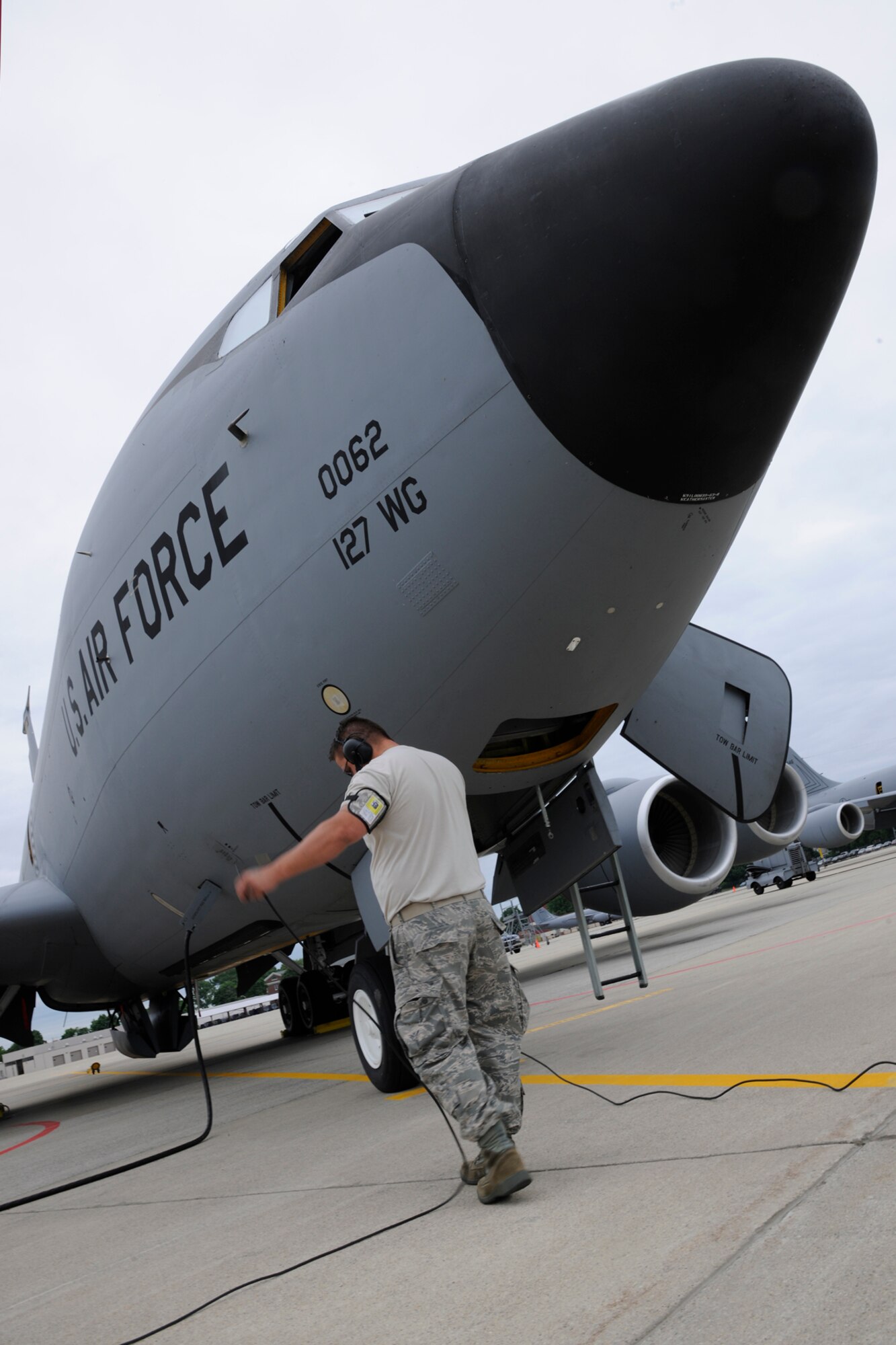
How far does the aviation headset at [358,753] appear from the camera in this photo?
3.48 m

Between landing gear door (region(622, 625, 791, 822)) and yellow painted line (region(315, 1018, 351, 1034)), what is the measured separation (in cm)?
743

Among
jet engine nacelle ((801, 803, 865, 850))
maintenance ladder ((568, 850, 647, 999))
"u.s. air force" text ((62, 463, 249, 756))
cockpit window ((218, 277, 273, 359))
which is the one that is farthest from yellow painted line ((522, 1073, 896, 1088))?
jet engine nacelle ((801, 803, 865, 850))

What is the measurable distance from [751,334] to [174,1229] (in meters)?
3.68

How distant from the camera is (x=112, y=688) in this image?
6.22 metres

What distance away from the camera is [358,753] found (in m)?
3.48

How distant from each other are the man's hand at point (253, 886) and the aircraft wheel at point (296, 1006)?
9167 mm

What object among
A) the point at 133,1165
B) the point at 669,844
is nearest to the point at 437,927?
the point at 133,1165

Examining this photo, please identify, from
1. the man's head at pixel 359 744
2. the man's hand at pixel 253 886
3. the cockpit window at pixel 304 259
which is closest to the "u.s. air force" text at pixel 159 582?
the cockpit window at pixel 304 259

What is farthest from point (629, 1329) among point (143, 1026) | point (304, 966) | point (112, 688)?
point (304, 966)

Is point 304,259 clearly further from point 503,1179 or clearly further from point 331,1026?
point 331,1026

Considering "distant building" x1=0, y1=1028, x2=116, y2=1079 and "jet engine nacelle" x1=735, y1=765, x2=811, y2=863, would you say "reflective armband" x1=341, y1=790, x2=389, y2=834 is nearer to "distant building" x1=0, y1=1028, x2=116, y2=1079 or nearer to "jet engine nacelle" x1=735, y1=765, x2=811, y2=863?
"jet engine nacelle" x1=735, y1=765, x2=811, y2=863

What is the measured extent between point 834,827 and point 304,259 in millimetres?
26929

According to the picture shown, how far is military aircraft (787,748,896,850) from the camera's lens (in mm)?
28641

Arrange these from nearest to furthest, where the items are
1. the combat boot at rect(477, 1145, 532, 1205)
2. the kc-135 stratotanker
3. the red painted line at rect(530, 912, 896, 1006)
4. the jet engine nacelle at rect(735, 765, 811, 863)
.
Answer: the combat boot at rect(477, 1145, 532, 1205) → the kc-135 stratotanker → the red painted line at rect(530, 912, 896, 1006) → the jet engine nacelle at rect(735, 765, 811, 863)
